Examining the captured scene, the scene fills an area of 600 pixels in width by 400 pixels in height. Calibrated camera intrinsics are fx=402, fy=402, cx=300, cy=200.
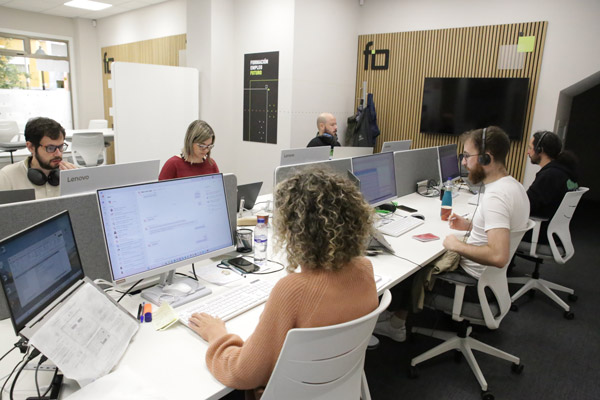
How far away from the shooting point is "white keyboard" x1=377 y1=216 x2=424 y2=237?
254 cm

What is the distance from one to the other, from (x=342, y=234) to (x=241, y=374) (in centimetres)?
46

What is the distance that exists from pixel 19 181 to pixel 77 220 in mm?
1063

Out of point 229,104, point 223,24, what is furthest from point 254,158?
point 223,24

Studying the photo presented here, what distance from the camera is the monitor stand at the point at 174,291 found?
1522 mm

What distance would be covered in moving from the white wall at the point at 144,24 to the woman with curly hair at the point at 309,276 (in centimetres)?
630

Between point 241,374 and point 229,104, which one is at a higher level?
point 229,104

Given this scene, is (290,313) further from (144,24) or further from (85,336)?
(144,24)

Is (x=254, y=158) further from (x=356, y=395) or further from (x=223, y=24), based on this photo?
(x=356, y=395)

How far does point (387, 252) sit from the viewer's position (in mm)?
2205

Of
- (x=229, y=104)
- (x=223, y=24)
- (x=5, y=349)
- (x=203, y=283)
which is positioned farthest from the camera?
(x=229, y=104)

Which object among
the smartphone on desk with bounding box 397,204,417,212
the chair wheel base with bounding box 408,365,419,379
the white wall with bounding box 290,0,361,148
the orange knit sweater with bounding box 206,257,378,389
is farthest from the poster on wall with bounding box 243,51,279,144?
the orange knit sweater with bounding box 206,257,378,389

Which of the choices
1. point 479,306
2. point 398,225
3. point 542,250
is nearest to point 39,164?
point 398,225

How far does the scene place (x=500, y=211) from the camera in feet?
6.44

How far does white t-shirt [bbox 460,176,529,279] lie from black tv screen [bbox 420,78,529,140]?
2.99 meters
